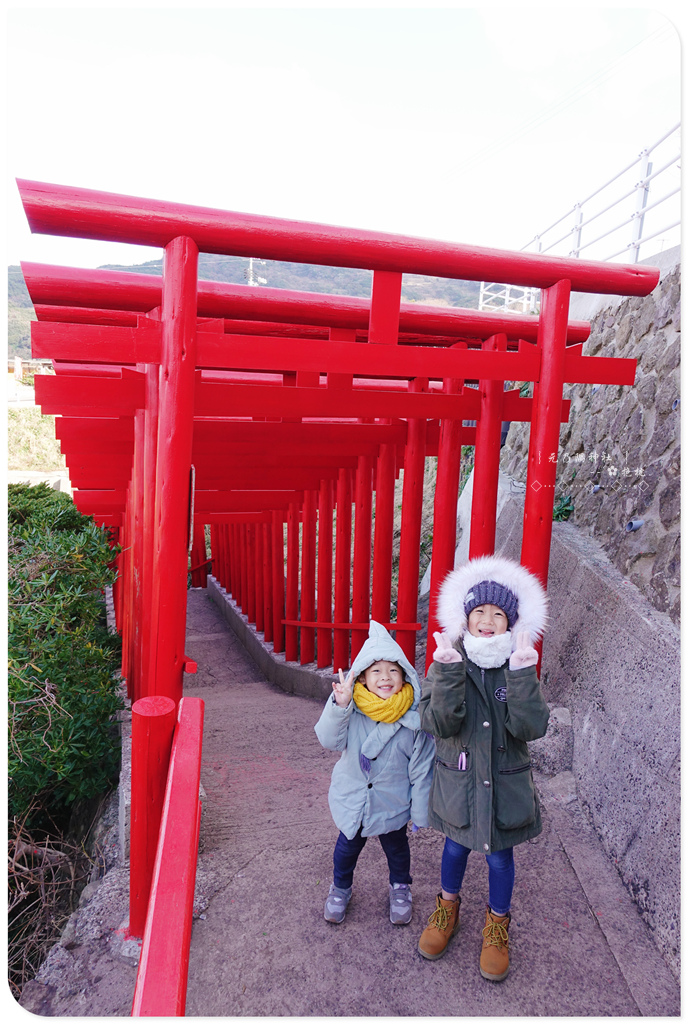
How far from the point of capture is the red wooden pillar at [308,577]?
7.63 metres

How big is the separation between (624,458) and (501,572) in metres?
2.89

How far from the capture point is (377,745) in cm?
255

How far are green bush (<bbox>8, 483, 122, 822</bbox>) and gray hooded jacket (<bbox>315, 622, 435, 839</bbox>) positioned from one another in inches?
77.0

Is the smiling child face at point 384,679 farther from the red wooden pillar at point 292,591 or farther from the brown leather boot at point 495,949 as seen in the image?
the red wooden pillar at point 292,591

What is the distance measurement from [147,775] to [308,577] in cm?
529

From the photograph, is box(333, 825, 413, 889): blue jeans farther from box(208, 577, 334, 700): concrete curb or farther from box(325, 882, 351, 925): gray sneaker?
box(208, 577, 334, 700): concrete curb

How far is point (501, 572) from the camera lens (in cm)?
243

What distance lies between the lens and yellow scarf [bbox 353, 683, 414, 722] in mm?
2537

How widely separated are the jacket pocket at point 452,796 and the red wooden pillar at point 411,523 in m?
2.69

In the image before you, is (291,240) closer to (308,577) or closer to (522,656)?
(522,656)

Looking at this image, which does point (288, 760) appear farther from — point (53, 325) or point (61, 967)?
point (53, 325)

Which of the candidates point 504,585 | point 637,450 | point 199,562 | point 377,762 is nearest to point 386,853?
point 377,762

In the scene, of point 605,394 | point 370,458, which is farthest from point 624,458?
point 370,458

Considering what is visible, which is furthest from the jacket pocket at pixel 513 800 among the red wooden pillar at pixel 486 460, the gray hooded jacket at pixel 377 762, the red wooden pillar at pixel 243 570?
the red wooden pillar at pixel 243 570
